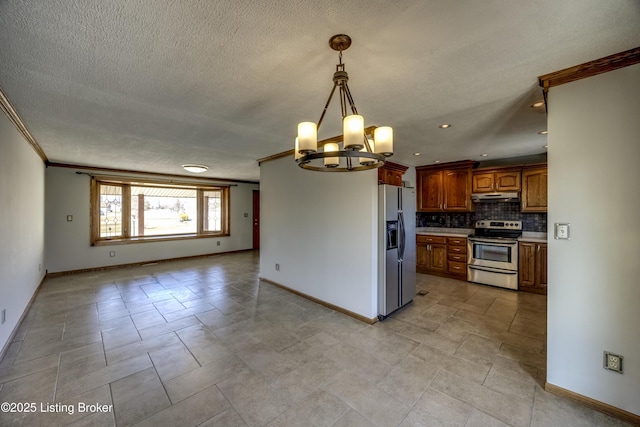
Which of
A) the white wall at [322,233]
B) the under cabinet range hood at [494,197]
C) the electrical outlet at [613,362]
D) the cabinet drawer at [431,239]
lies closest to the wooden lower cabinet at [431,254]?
the cabinet drawer at [431,239]

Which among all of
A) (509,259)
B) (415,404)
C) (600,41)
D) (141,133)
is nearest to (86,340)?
(141,133)

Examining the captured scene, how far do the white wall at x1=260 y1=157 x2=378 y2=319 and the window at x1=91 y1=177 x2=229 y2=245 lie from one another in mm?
3734

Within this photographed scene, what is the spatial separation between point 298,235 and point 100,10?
3.41 metres

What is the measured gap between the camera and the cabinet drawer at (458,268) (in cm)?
514

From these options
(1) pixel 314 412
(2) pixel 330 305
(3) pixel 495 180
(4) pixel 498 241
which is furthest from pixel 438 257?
(1) pixel 314 412

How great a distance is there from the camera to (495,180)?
5.02 metres

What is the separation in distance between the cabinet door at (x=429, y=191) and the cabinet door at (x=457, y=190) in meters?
0.14

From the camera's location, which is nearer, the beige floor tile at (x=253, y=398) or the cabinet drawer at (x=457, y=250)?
the beige floor tile at (x=253, y=398)

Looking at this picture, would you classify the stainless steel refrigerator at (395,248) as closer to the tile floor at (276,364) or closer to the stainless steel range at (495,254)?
the tile floor at (276,364)

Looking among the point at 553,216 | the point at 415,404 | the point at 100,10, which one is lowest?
the point at 415,404

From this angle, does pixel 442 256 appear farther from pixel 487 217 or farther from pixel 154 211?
pixel 154 211

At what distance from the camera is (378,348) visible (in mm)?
2672

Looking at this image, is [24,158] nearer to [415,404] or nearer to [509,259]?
[415,404]

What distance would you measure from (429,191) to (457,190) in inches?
22.9
